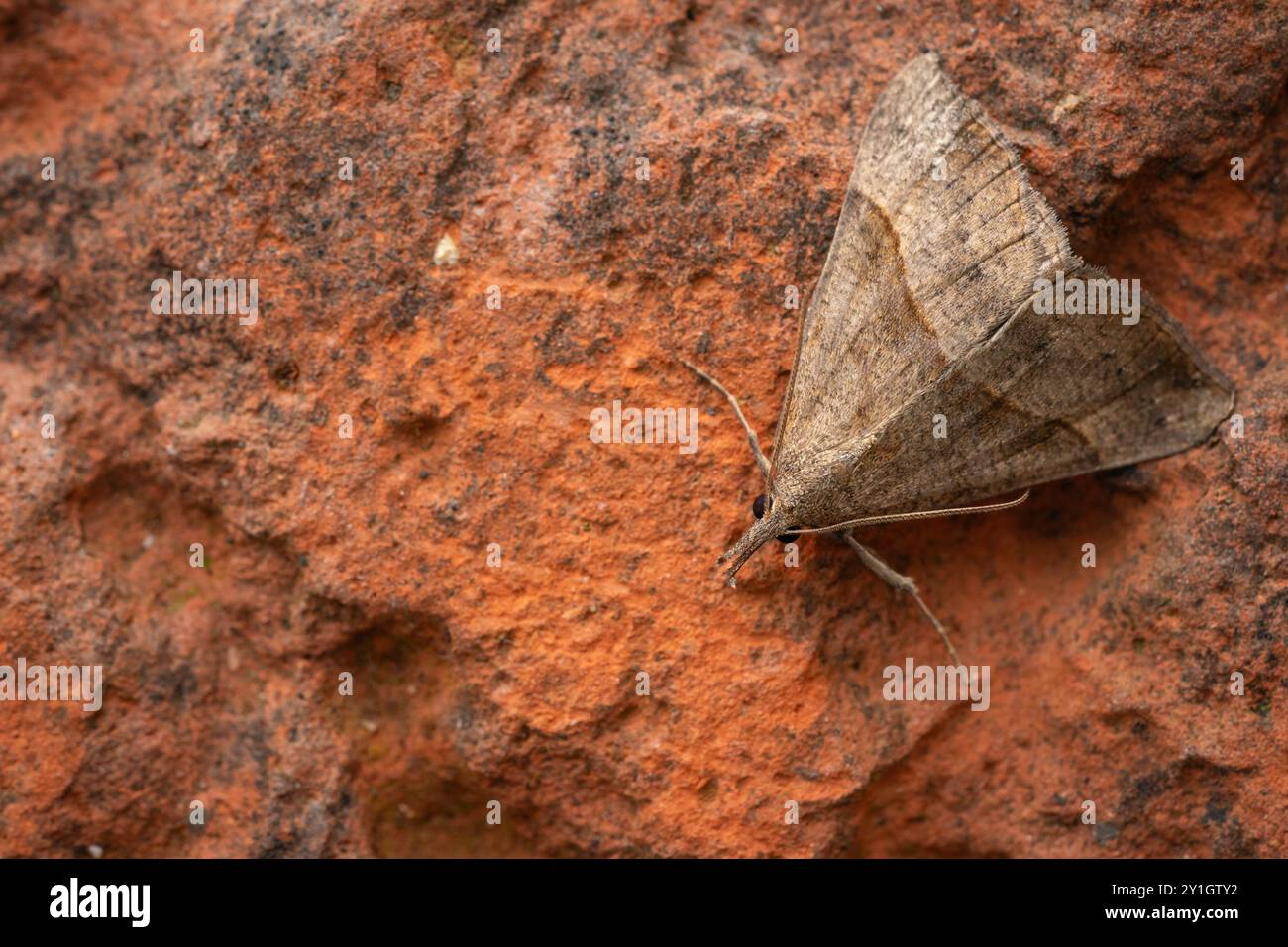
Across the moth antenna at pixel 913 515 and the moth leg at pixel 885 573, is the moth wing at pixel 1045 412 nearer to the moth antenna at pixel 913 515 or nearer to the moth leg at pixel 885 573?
the moth antenna at pixel 913 515

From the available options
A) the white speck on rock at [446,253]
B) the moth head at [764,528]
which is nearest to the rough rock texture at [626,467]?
the white speck on rock at [446,253]

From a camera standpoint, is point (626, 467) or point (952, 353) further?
point (626, 467)

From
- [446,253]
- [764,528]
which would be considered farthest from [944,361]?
[446,253]

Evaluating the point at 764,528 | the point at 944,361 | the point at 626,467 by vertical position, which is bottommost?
the point at 764,528

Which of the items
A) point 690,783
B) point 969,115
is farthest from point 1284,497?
point 690,783

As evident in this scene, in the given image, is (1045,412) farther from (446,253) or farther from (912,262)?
(446,253)

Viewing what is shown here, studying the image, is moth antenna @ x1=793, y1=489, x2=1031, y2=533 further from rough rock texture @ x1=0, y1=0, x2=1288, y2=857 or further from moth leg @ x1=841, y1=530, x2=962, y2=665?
rough rock texture @ x1=0, y1=0, x2=1288, y2=857
